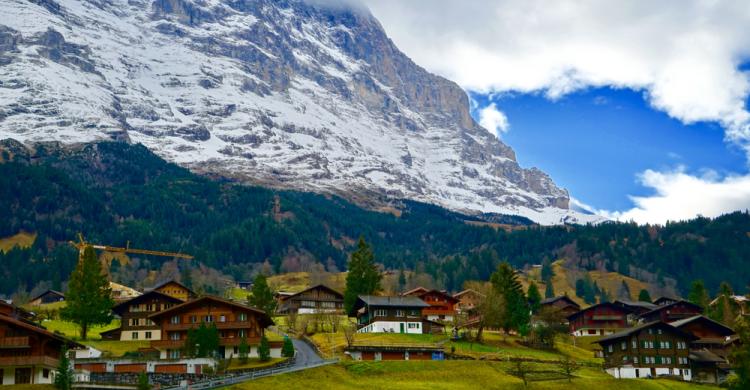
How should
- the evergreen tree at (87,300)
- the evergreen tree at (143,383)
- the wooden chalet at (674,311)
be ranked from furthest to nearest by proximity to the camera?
the wooden chalet at (674,311) → the evergreen tree at (87,300) → the evergreen tree at (143,383)

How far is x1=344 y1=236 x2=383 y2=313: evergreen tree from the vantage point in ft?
434

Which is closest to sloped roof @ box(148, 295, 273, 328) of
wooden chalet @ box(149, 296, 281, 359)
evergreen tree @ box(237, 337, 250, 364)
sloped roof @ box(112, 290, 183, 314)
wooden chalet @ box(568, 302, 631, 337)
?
wooden chalet @ box(149, 296, 281, 359)

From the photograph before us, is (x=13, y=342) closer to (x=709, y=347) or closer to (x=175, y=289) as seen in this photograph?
(x=175, y=289)

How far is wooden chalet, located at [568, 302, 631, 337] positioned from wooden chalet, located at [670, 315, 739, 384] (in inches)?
1216

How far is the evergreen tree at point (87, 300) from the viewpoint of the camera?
337 ft

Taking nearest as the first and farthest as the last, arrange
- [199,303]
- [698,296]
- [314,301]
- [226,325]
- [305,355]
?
[305,355], [226,325], [199,303], [698,296], [314,301]

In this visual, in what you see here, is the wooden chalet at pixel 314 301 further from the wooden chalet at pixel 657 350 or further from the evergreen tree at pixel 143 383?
the evergreen tree at pixel 143 383

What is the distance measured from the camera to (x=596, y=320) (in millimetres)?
151375

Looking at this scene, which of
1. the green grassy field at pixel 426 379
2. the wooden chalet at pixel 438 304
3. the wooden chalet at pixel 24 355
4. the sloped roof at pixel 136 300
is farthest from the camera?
the wooden chalet at pixel 438 304

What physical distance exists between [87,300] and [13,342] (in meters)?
28.9

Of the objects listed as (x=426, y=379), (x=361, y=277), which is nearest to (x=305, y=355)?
(x=426, y=379)

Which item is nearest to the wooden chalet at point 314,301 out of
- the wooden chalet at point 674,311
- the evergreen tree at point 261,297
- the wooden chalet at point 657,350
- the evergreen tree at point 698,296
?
the evergreen tree at point 261,297

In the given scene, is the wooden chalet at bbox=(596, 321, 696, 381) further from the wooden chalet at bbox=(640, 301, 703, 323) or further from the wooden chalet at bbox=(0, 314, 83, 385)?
the wooden chalet at bbox=(0, 314, 83, 385)

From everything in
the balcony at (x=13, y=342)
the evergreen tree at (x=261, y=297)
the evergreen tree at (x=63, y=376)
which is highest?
the evergreen tree at (x=261, y=297)
